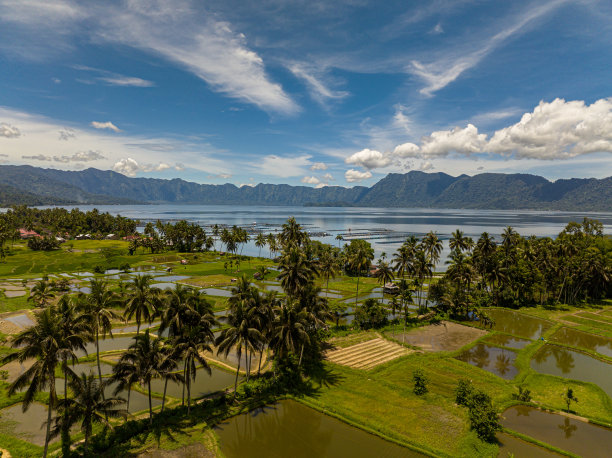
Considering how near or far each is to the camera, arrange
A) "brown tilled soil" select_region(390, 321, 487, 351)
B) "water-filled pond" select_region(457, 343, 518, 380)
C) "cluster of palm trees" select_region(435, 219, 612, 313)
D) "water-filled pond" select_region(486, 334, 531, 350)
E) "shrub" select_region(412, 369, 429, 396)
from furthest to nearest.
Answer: "cluster of palm trees" select_region(435, 219, 612, 313) → "water-filled pond" select_region(486, 334, 531, 350) → "brown tilled soil" select_region(390, 321, 487, 351) → "water-filled pond" select_region(457, 343, 518, 380) → "shrub" select_region(412, 369, 429, 396)

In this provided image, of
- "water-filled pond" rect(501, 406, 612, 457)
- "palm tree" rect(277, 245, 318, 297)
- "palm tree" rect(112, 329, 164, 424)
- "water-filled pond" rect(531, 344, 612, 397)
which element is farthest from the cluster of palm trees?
"palm tree" rect(112, 329, 164, 424)

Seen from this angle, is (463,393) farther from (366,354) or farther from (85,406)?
(85,406)

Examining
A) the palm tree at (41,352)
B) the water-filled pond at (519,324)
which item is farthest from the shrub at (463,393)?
the palm tree at (41,352)

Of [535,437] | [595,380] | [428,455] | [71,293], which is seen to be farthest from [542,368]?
[71,293]

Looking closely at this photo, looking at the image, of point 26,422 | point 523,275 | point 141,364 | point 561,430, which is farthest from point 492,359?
point 26,422

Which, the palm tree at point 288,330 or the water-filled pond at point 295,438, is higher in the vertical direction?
the palm tree at point 288,330

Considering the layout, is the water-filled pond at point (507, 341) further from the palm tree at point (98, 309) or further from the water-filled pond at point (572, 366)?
the palm tree at point (98, 309)

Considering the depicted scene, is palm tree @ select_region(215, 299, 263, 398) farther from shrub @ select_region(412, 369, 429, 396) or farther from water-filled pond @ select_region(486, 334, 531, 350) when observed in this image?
water-filled pond @ select_region(486, 334, 531, 350)
